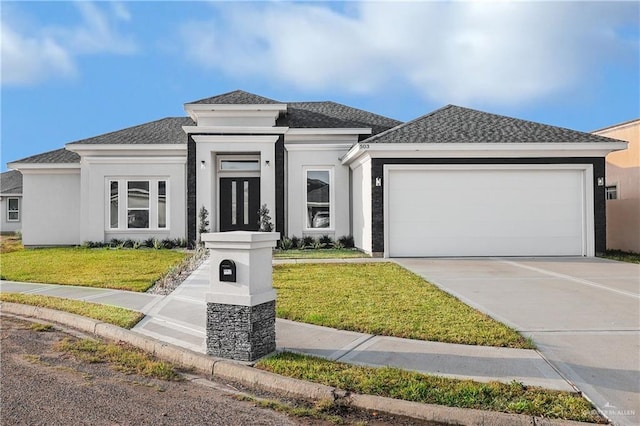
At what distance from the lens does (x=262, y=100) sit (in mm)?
18016

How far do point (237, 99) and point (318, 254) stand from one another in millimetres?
7305

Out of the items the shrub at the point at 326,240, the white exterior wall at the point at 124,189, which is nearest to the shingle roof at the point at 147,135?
the white exterior wall at the point at 124,189

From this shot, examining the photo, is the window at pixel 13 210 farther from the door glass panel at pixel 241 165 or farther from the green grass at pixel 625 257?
the green grass at pixel 625 257

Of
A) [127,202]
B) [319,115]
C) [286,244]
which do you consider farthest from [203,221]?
[319,115]

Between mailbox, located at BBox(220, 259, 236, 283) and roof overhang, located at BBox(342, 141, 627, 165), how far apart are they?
9.33 m

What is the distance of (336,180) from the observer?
1745cm

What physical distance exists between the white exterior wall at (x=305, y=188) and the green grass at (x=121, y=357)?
38.1 ft

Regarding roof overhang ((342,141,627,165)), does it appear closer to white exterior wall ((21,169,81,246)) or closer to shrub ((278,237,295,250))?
shrub ((278,237,295,250))

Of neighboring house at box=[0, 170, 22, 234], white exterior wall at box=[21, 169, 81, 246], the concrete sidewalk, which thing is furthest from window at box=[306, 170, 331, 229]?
neighboring house at box=[0, 170, 22, 234]

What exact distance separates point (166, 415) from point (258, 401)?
774 mm

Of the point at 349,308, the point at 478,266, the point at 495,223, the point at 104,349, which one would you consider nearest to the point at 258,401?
the point at 104,349

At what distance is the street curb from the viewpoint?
3.57 meters

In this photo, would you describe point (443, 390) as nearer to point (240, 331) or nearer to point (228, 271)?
point (240, 331)

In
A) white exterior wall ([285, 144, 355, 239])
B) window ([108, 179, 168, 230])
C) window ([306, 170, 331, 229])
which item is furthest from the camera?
window ([108, 179, 168, 230])
